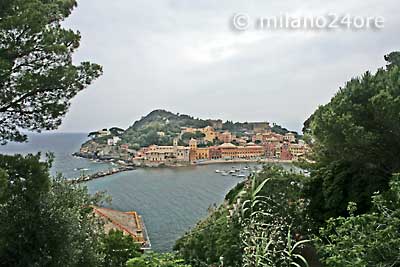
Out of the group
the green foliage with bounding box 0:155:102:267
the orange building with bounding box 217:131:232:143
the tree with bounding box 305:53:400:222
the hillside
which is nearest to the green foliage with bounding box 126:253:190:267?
the green foliage with bounding box 0:155:102:267

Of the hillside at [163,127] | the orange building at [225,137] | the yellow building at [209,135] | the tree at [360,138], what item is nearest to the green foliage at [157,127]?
the hillside at [163,127]

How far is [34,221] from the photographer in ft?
9.78

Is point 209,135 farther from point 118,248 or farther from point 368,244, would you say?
point 368,244

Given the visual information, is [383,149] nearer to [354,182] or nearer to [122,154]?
[354,182]

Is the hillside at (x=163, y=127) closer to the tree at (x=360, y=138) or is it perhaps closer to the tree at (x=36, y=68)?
the tree at (x=360, y=138)

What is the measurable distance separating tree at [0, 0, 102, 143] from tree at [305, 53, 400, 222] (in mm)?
2967

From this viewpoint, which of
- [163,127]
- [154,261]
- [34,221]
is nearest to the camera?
[34,221]

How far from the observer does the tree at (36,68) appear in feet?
9.73

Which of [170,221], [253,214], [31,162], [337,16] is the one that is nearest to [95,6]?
[31,162]

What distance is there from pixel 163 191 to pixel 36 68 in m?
12.0

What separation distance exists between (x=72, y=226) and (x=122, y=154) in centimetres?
2020

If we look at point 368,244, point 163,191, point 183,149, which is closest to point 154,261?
point 368,244

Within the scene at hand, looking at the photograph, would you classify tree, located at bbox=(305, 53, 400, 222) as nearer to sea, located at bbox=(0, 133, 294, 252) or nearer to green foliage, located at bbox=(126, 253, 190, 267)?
sea, located at bbox=(0, 133, 294, 252)

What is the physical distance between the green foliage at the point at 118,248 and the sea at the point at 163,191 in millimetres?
1278
